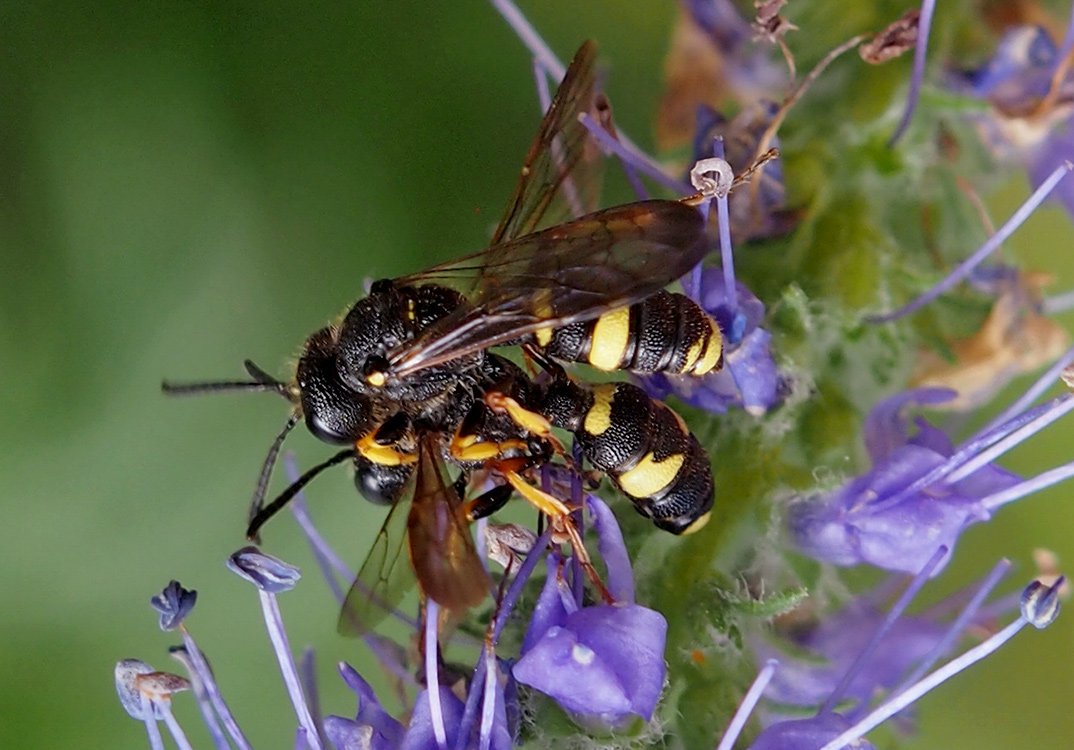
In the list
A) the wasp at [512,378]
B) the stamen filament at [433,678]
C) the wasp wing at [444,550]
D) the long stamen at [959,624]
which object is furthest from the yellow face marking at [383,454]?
the long stamen at [959,624]

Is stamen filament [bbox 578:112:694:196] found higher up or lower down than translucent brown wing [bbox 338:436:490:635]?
higher up

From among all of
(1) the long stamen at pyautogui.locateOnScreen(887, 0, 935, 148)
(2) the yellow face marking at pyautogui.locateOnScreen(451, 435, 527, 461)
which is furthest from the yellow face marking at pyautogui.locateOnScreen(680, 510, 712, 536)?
(1) the long stamen at pyautogui.locateOnScreen(887, 0, 935, 148)

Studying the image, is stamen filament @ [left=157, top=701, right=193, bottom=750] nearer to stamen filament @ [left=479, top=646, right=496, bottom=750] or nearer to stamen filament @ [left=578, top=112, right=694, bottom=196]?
stamen filament @ [left=479, top=646, right=496, bottom=750]

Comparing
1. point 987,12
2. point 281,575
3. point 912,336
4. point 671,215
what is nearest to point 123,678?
point 281,575

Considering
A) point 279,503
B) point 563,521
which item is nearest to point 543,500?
point 563,521

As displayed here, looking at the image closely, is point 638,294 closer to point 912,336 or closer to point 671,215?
point 671,215

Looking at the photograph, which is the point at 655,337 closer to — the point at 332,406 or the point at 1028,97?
the point at 332,406

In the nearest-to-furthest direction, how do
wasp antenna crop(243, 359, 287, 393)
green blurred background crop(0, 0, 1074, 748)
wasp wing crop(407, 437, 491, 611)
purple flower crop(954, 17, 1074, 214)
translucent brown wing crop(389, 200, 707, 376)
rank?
wasp wing crop(407, 437, 491, 611) < translucent brown wing crop(389, 200, 707, 376) < wasp antenna crop(243, 359, 287, 393) < purple flower crop(954, 17, 1074, 214) < green blurred background crop(0, 0, 1074, 748)
